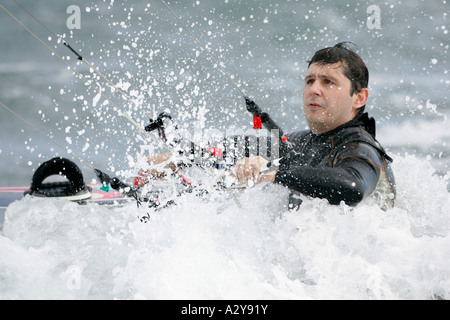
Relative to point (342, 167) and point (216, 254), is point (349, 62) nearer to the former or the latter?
point (342, 167)

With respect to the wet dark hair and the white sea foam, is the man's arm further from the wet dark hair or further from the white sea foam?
the wet dark hair

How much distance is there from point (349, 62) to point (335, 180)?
2.96 ft

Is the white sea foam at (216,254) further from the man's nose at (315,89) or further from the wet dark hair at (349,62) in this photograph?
the wet dark hair at (349,62)

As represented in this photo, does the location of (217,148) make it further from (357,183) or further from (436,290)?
(436,290)

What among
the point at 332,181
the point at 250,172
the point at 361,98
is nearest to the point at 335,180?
the point at 332,181

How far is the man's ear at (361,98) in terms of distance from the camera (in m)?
Result: 2.44

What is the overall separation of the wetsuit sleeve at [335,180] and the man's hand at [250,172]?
8cm

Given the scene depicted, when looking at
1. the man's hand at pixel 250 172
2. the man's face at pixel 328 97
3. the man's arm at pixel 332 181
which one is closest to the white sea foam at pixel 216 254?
the man's arm at pixel 332 181

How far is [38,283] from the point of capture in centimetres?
160

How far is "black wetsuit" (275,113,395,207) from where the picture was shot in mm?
1837
